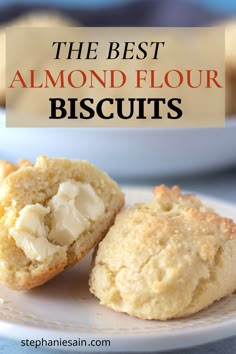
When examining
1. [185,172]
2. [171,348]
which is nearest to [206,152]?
[185,172]

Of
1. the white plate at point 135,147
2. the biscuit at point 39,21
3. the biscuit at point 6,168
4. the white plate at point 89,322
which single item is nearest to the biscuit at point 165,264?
the white plate at point 89,322

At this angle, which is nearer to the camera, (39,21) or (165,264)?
(165,264)

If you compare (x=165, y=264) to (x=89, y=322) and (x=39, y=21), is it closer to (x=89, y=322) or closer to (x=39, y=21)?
(x=89, y=322)

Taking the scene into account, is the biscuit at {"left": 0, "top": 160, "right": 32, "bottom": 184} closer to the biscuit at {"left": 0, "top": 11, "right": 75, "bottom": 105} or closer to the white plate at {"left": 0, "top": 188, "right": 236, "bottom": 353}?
the white plate at {"left": 0, "top": 188, "right": 236, "bottom": 353}

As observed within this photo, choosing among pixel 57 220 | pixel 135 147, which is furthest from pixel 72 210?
pixel 135 147

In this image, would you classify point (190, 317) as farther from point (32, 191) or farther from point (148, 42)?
point (148, 42)

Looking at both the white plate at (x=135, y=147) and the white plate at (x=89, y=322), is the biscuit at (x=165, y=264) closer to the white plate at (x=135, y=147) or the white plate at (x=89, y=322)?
the white plate at (x=89, y=322)
